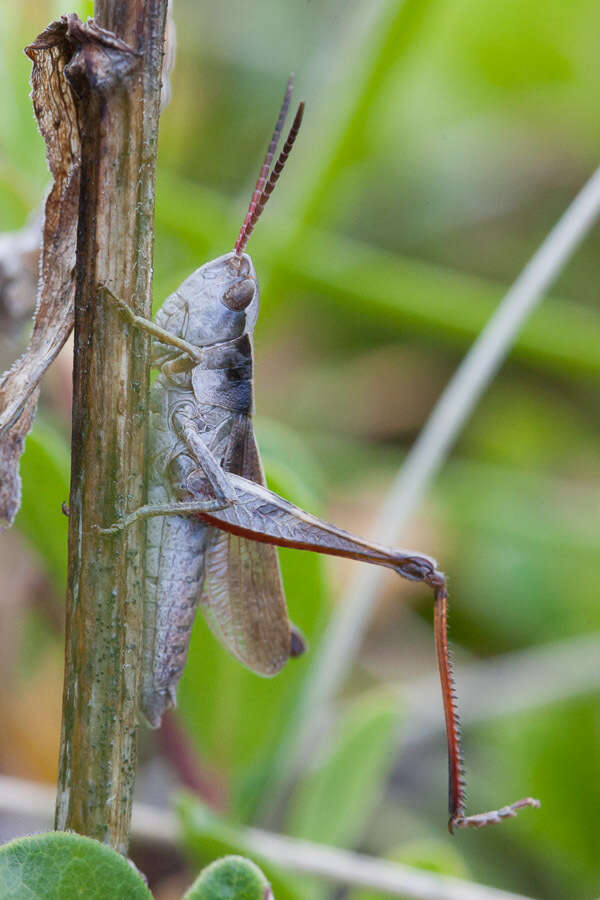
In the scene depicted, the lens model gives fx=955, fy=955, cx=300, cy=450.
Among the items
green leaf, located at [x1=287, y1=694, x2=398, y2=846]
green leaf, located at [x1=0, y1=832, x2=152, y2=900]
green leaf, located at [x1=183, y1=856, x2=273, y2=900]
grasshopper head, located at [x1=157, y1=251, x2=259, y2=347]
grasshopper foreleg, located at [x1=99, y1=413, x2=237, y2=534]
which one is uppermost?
grasshopper head, located at [x1=157, y1=251, x2=259, y2=347]

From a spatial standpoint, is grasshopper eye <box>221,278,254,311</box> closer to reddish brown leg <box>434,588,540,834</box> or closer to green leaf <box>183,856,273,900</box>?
A: reddish brown leg <box>434,588,540,834</box>

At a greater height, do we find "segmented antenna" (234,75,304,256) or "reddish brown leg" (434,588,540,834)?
"segmented antenna" (234,75,304,256)

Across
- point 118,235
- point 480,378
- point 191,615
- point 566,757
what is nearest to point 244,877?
point 191,615

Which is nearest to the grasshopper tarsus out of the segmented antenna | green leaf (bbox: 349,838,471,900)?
green leaf (bbox: 349,838,471,900)

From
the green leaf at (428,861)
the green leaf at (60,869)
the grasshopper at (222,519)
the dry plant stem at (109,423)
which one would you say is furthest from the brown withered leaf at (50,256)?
the green leaf at (428,861)

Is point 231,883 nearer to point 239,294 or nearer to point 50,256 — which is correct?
point 50,256

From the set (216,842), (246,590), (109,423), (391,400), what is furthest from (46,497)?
(391,400)

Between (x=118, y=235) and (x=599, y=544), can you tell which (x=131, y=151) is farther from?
(x=599, y=544)
